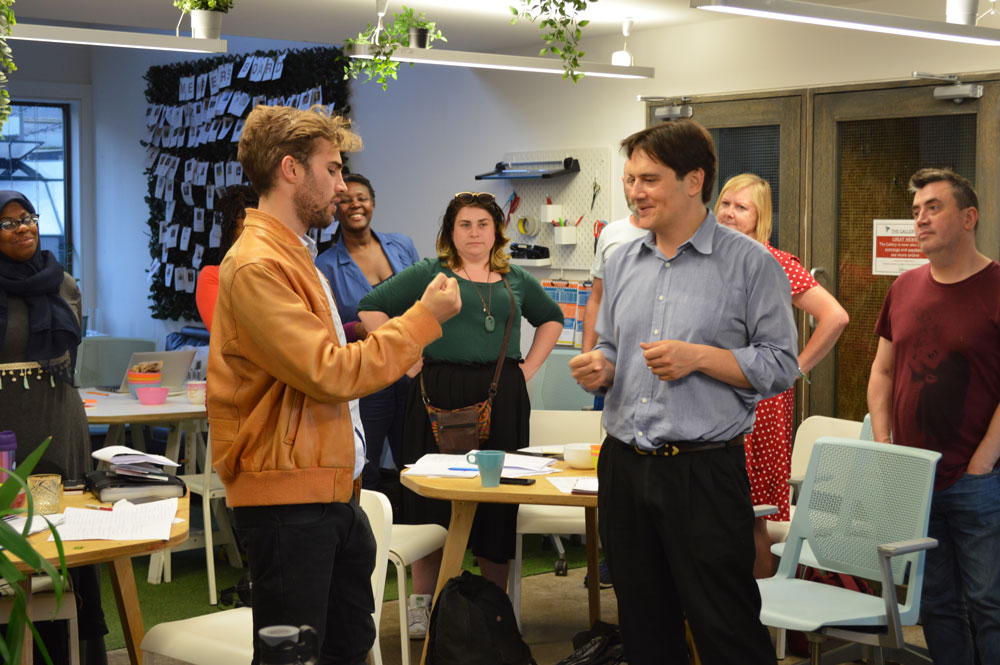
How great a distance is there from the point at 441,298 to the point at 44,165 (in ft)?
31.6

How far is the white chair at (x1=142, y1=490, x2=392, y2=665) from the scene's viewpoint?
109 inches

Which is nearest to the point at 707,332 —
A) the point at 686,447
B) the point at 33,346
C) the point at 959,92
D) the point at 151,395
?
the point at 686,447

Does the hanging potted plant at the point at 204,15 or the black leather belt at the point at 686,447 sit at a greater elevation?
the hanging potted plant at the point at 204,15

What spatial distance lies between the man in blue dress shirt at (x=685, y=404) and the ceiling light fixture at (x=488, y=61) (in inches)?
97.3

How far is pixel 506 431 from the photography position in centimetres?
414

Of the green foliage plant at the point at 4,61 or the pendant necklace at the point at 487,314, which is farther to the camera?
the pendant necklace at the point at 487,314

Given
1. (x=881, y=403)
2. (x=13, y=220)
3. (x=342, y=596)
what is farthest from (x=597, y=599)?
(x=13, y=220)

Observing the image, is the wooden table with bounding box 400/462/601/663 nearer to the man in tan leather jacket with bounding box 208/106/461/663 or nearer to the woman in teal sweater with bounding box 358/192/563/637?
the woman in teal sweater with bounding box 358/192/563/637

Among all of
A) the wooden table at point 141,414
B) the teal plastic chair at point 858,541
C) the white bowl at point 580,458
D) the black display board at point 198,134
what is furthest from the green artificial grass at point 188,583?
the black display board at point 198,134

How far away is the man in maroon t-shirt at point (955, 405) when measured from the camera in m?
3.24

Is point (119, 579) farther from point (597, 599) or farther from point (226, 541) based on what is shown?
point (226, 541)

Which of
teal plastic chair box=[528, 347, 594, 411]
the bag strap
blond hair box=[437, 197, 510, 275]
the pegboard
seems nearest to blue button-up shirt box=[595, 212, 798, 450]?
the bag strap

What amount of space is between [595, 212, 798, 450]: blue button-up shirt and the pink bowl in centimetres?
346

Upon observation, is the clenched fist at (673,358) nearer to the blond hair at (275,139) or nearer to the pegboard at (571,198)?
the blond hair at (275,139)
